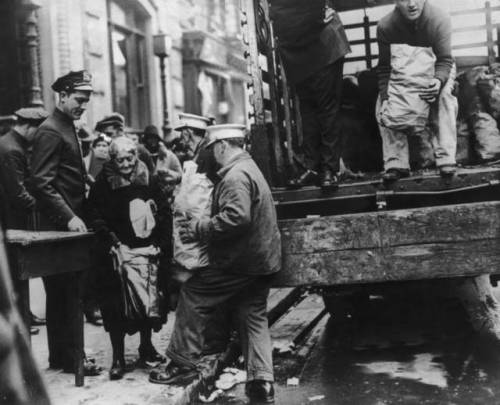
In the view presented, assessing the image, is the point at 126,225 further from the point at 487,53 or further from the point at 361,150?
the point at 487,53

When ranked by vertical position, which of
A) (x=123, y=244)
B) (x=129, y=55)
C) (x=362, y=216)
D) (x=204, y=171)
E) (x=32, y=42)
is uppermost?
(x=129, y=55)

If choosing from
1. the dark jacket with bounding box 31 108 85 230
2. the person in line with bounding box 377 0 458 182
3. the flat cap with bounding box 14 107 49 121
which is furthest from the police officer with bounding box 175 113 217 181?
the person in line with bounding box 377 0 458 182

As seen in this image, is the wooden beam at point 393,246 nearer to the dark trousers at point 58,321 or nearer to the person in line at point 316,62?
the person in line at point 316,62

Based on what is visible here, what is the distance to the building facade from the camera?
38.8 feet

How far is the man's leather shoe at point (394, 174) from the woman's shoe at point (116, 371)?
2.51 meters

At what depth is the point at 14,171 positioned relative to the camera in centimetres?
751

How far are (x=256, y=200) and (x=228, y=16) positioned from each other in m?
21.2

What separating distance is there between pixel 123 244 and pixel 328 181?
1.70 m

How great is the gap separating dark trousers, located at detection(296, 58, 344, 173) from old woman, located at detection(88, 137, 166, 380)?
1.52 m

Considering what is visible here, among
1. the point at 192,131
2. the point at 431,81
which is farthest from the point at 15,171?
the point at 431,81

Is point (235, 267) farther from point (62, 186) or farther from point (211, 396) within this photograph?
point (62, 186)

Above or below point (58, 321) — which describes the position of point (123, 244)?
above

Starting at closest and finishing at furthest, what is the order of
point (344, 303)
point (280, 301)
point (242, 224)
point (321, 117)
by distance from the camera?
point (242, 224), point (321, 117), point (344, 303), point (280, 301)

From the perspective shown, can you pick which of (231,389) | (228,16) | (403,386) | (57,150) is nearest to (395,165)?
(403,386)
